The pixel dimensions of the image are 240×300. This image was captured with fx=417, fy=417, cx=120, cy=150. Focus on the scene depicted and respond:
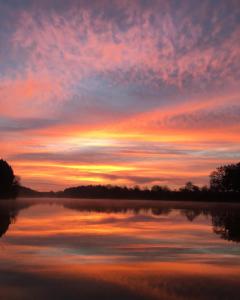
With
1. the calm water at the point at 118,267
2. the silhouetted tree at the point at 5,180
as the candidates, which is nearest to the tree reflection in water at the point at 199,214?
the calm water at the point at 118,267

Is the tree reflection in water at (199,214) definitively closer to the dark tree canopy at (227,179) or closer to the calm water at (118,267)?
the calm water at (118,267)

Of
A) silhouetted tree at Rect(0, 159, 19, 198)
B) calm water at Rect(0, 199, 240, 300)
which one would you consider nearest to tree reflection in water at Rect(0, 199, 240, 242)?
calm water at Rect(0, 199, 240, 300)

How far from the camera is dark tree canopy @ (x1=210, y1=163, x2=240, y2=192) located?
114 meters

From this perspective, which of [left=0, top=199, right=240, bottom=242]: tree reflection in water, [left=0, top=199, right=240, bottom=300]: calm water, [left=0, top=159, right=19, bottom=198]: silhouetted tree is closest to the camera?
[left=0, top=199, right=240, bottom=300]: calm water

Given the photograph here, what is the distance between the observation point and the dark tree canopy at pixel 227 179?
11425 cm

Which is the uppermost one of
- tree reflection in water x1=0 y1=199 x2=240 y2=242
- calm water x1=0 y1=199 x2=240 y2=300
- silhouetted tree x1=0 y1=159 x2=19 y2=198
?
silhouetted tree x1=0 y1=159 x2=19 y2=198

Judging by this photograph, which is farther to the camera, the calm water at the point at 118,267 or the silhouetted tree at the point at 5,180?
the silhouetted tree at the point at 5,180

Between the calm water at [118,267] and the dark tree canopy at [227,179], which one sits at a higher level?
the dark tree canopy at [227,179]

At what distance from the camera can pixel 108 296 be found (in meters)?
9.56

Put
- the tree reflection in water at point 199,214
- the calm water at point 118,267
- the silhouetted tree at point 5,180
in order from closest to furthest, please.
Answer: the calm water at point 118,267 < the tree reflection in water at point 199,214 < the silhouetted tree at point 5,180

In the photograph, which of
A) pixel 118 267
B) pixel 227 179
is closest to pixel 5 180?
pixel 227 179

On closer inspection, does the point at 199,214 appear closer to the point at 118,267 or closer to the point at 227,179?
the point at 118,267

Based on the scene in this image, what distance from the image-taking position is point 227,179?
117688 mm

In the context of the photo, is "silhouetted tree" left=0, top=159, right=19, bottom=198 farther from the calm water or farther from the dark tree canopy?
the calm water
